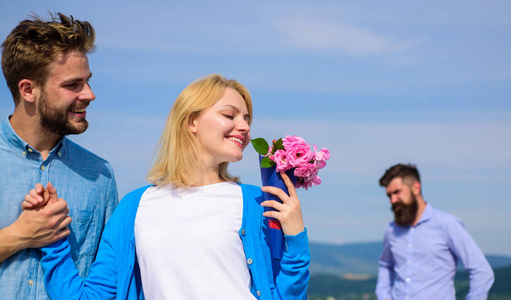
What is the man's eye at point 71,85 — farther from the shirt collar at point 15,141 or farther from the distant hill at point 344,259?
the distant hill at point 344,259

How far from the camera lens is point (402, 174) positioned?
8.94 m

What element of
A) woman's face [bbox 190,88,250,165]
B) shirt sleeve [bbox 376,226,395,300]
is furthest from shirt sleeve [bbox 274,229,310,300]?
shirt sleeve [bbox 376,226,395,300]

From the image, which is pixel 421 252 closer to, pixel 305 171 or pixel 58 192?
pixel 305 171

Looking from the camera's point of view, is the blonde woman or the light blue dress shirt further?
the light blue dress shirt

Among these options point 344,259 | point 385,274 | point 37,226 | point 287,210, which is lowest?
point 344,259

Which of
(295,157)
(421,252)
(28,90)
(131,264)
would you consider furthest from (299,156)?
(421,252)

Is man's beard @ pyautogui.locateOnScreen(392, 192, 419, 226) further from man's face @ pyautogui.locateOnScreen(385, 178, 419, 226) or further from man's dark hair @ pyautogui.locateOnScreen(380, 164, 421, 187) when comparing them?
man's dark hair @ pyautogui.locateOnScreen(380, 164, 421, 187)

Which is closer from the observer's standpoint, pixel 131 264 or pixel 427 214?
pixel 131 264

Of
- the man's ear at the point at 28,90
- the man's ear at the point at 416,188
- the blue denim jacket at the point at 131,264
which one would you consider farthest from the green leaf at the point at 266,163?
the man's ear at the point at 416,188

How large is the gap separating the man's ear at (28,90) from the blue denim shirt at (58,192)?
0.77ft

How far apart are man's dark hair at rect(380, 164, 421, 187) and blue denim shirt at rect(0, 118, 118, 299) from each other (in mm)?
5785

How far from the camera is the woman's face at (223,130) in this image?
377 cm

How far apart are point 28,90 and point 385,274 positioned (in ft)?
21.3

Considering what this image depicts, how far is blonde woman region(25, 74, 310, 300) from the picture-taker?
3.55 m
